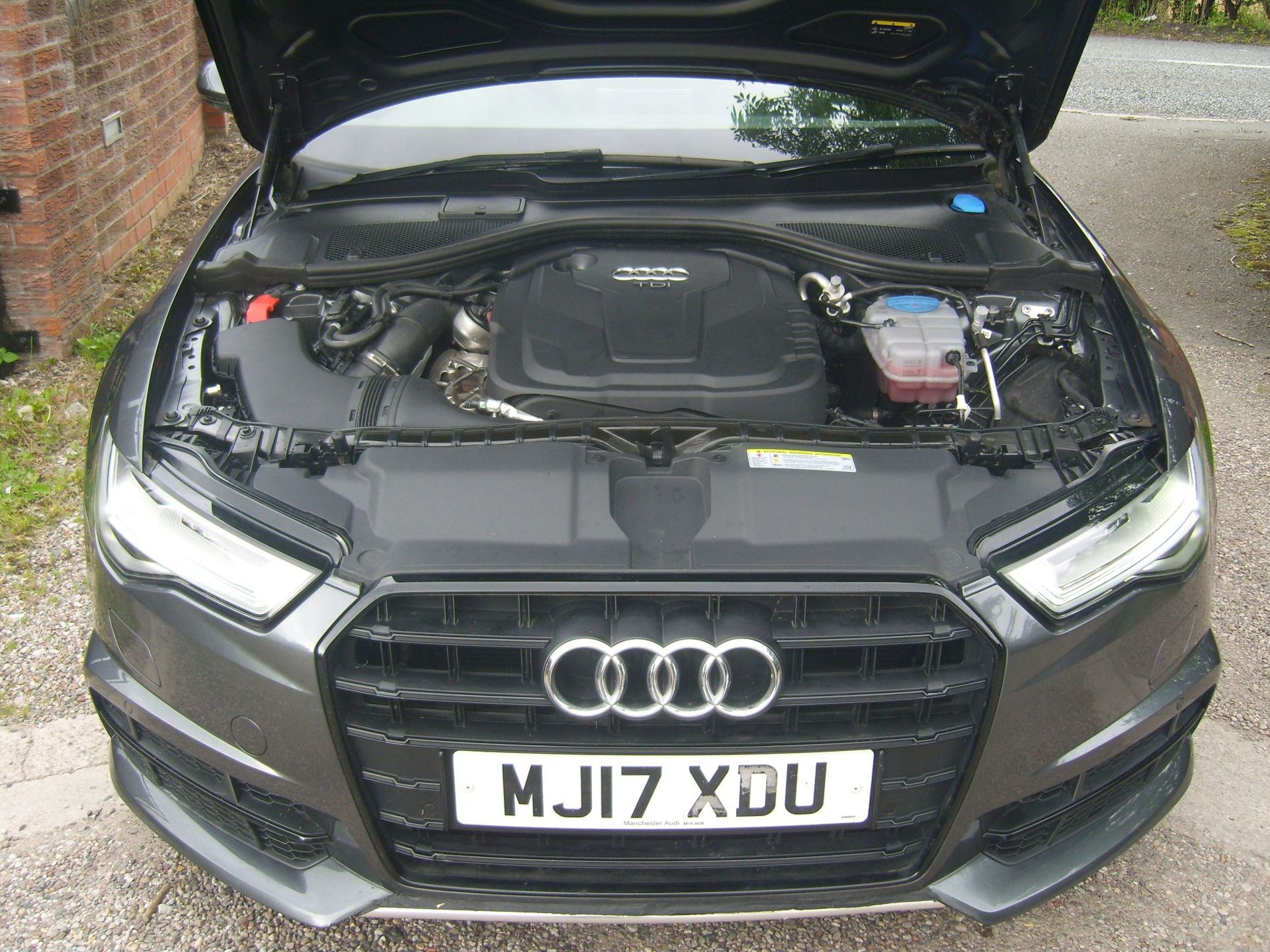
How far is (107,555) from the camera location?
1.53 metres

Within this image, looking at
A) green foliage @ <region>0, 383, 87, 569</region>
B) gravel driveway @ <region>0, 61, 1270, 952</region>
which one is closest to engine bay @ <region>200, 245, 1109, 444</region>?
gravel driveway @ <region>0, 61, 1270, 952</region>

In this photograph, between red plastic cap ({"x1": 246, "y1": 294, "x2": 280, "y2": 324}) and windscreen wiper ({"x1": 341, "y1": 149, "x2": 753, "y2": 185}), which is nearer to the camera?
red plastic cap ({"x1": 246, "y1": 294, "x2": 280, "y2": 324})

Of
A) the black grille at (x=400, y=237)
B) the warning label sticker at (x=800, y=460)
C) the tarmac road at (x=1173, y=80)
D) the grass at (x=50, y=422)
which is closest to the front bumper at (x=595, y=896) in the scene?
the warning label sticker at (x=800, y=460)

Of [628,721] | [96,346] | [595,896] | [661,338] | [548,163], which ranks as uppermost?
[548,163]

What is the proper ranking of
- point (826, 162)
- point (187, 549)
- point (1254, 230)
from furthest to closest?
point (1254, 230) → point (826, 162) → point (187, 549)

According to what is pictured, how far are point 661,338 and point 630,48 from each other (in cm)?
87

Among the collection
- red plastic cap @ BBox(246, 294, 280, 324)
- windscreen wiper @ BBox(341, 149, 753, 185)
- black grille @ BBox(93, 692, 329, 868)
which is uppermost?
windscreen wiper @ BBox(341, 149, 753, 185)

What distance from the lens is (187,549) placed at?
4.83ft

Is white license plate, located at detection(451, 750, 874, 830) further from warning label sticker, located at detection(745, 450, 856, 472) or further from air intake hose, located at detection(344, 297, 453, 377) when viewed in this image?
air intake hose, located at detection(344, 297, 453, 377)

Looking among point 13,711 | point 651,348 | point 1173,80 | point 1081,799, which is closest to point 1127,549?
point 1081,799

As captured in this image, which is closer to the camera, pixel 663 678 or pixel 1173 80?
pixel 663 678

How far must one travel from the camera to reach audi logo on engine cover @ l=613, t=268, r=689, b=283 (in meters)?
2.09

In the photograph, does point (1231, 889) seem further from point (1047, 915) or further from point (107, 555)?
point (107, 555)

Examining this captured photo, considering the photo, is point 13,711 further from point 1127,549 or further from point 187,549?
point 1127,549
